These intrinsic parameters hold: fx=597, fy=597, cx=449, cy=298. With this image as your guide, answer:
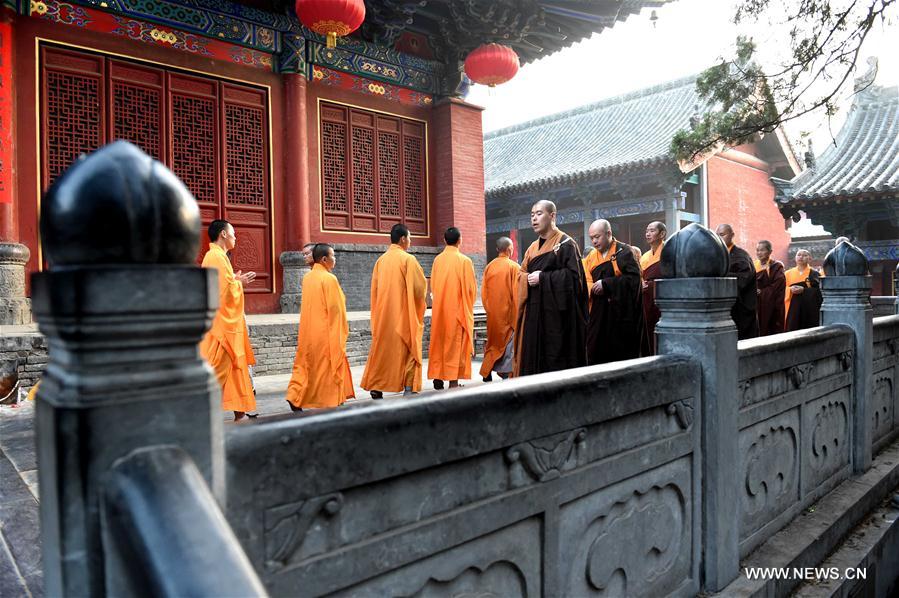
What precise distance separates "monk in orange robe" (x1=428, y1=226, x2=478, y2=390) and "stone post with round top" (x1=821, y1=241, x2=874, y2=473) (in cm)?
342

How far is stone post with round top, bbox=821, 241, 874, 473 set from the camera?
374cm

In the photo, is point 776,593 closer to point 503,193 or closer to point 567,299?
point 567,299

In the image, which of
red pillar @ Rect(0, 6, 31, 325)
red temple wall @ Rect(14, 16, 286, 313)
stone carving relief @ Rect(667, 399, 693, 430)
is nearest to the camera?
stone carving relief @ Rect(667, 399, 693, 430)

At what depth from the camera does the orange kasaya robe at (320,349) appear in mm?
5219

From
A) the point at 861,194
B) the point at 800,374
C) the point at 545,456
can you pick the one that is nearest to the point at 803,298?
the point at 861,194

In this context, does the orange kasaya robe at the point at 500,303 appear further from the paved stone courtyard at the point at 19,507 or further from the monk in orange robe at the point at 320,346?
the paved stone courtyard at the point at 19,507

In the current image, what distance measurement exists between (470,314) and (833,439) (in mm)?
3675

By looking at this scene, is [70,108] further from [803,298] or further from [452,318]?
[803,298]

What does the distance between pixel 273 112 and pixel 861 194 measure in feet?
32.9

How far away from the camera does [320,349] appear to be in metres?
5.21

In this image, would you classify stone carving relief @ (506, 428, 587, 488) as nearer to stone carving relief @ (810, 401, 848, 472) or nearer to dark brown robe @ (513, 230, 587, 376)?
stone carving relief @ (810, 401, 848, 472)

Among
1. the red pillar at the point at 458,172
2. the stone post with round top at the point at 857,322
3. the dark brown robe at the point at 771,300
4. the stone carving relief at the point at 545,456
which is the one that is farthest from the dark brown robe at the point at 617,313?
the red pillar at the point at 458,172

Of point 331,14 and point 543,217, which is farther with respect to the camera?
point 331,14

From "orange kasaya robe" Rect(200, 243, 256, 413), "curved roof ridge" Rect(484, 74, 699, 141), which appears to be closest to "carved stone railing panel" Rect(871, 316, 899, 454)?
"orange kasaya robe" Rect(200, 243, 256, 413)
